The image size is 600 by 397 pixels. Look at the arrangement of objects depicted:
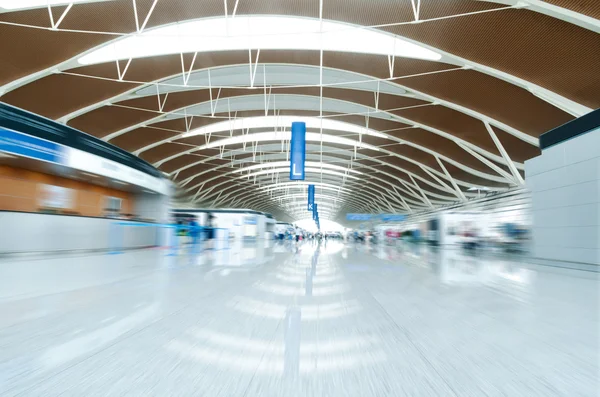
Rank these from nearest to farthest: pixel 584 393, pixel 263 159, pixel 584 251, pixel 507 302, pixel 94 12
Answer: pixel 584 393, pixel 507 302, pixel 584 251, pixel 94 12, pixel 263 159

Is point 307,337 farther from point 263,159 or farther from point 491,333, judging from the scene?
point 263,159

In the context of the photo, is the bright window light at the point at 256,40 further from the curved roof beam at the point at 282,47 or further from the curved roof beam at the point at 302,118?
the curved roof beam at the point at 302,118

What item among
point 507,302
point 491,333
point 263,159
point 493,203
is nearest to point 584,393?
point 491,333

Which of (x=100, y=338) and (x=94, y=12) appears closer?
(x=100, y=338)

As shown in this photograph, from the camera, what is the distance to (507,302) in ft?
17.8

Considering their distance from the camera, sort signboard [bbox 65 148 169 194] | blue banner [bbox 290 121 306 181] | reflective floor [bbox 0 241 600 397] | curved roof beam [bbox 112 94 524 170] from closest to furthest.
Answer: reflective floor [bbox 0 241 600 397], signboard [bbox 65 148 169 194], blue banner [bbox 290 121 306 181], curved roof beam [bbox 112 94 524 170]

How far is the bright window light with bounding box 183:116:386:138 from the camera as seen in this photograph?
3272 cm

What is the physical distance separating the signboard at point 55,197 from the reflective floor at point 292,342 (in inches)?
389

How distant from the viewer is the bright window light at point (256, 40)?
18.3 metres

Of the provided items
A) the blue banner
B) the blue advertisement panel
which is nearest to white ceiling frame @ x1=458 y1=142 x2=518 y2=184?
the blue banner

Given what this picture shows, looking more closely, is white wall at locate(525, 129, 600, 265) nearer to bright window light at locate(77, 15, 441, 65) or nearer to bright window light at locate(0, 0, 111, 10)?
bright window light at locate(77, 15, 441, 65)

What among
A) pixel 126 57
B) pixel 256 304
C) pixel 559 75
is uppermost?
pixel 126 57

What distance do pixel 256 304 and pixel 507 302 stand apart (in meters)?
3.56

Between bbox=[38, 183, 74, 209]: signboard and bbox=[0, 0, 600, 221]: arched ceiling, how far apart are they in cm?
611
